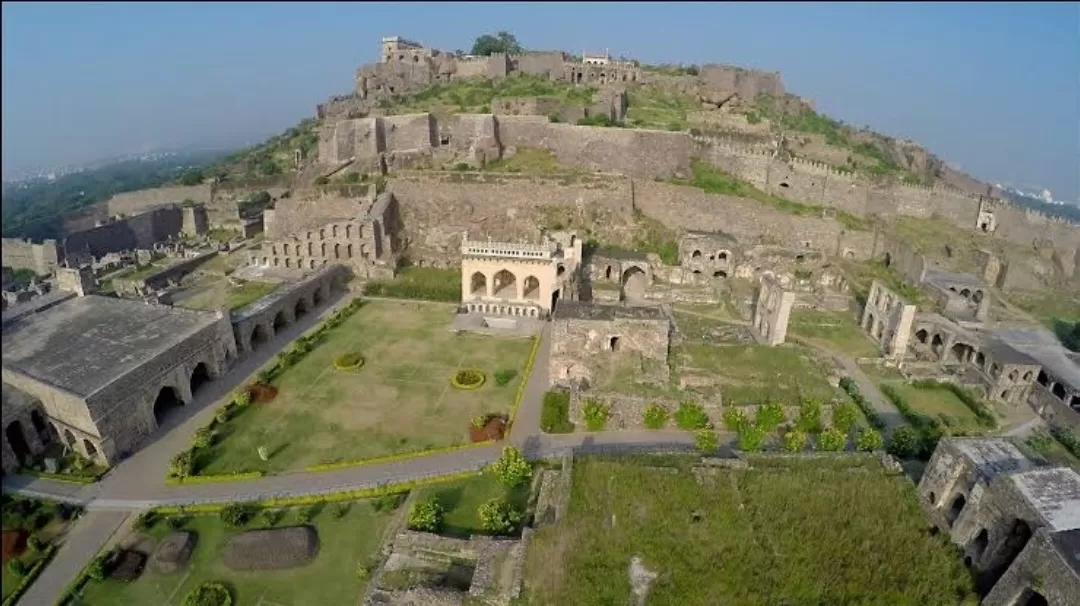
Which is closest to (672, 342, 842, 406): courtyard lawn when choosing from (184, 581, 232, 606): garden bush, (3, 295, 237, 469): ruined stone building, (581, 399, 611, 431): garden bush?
(581, 399, 611, 431): garden bush

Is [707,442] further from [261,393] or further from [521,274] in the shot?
[261,393]

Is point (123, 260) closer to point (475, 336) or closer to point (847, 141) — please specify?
point (475, 336)

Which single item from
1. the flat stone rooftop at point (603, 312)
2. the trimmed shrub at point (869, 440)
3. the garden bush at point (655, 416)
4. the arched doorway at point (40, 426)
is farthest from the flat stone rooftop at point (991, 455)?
the arched doorway at point (40, 426)

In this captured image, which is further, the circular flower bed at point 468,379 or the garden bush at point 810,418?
the circular flower bed at point 468,379

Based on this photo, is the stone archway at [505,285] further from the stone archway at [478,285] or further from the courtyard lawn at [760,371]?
the courtyard lawn at [760,371]

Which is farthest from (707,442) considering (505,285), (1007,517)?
(505,285)

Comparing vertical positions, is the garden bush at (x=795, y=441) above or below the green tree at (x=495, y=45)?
below

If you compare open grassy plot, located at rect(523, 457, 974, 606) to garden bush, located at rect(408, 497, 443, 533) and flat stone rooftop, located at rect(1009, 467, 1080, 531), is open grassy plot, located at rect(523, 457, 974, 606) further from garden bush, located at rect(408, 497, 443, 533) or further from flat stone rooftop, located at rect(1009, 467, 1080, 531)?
garden bush, located at rect(408, 497, 443, 533)
